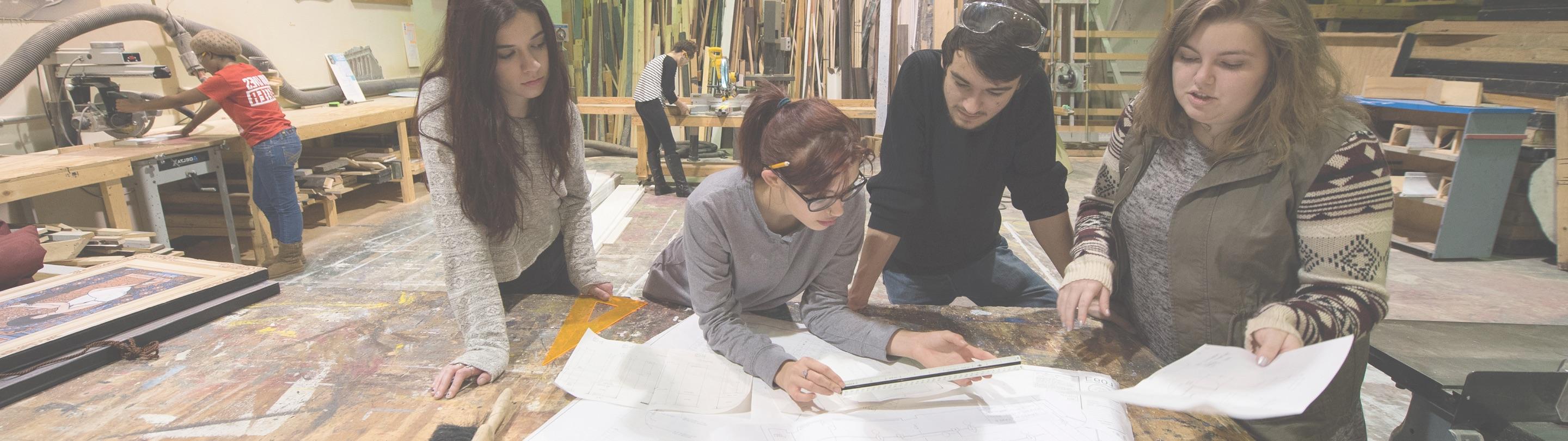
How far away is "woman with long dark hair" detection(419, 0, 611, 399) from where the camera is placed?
1.36 m

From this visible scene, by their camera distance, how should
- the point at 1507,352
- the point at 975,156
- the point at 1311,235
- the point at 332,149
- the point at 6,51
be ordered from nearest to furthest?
the point at 1311,235
the point at 1507,352
the point at 975,156
the point at 6,51
the point at 332,149

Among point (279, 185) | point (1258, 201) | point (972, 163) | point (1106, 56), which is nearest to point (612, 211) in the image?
point (279, 185)

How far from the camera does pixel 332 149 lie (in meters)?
4.98

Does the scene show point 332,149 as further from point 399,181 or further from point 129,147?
point 129,147

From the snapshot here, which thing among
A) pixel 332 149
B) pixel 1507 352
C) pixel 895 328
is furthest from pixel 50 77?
pixel 1507 352

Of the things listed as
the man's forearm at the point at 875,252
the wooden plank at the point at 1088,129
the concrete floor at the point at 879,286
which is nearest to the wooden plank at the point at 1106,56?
the wooden plank at the point at 1088,129

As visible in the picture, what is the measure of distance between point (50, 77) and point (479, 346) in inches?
133

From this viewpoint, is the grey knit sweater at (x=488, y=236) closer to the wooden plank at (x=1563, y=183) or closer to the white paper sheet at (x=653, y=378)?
the white paper sheet at (x=653, y=378)

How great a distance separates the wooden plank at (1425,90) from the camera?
12.3 feet

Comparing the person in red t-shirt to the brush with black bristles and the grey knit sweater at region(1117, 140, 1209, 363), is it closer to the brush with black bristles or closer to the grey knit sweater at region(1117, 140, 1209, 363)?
the brush with black bristles

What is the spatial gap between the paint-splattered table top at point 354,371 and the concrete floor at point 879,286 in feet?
5.05

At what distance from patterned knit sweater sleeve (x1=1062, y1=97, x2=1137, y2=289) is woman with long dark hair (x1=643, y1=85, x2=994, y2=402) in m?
0.24

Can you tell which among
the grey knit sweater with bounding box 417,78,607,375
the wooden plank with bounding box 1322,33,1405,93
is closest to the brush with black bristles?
the grey knit sweater with bounding box 417,78,607,375

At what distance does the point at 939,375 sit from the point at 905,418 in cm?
8
